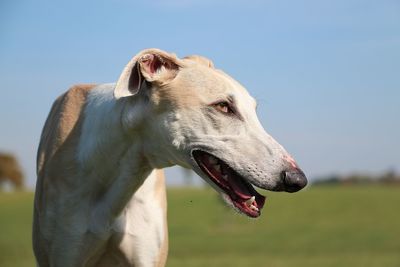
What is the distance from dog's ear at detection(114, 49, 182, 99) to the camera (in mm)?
4777

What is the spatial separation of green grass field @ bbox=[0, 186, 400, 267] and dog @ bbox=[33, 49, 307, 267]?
102 feet

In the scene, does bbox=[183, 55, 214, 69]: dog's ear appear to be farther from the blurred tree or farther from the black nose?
the blurred tree

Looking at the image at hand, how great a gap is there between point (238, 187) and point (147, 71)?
96 cm

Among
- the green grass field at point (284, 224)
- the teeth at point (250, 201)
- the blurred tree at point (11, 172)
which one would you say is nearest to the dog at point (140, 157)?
the teeth at point (250, 201)

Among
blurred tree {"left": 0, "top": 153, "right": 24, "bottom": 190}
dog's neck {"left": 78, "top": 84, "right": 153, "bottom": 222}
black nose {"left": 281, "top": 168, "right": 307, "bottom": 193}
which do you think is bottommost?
blurred tree {"left": 0, "top": 153, "right": 24, "bottom": 190}

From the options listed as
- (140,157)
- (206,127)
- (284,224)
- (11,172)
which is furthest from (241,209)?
(11,172)

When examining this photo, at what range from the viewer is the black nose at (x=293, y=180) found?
4379 mm

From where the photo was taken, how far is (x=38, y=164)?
6066 millimetres

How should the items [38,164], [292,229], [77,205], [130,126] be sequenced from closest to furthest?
[130,126] < [77,205] < [38,164] < [292,229]

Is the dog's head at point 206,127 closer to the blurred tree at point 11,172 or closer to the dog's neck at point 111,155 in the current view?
the dog's neck at point 111,155

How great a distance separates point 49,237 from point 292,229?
49.1m

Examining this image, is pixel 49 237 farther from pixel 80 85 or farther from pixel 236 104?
pixel 236 104

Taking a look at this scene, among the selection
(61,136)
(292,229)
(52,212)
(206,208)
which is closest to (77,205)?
(52,212)

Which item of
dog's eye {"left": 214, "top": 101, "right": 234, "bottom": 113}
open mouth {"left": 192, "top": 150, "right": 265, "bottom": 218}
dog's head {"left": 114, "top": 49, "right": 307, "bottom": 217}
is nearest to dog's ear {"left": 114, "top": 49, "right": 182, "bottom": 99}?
dog's head {"left": 114, "top": 49, "right": 307, "bottom": 217}
